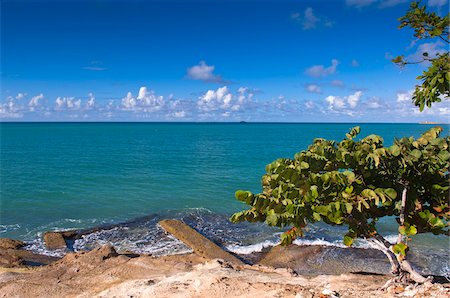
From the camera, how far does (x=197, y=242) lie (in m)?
17.7

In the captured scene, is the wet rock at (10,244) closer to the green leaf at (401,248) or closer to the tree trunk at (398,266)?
the tree trunk at (398,266)

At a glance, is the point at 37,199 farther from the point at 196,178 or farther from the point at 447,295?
the point at 447,295

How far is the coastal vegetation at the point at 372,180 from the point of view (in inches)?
241

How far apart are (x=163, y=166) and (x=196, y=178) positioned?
10.9m

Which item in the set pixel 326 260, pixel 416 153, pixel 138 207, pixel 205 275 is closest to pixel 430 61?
pixel 416 153

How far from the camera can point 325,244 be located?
18.0m

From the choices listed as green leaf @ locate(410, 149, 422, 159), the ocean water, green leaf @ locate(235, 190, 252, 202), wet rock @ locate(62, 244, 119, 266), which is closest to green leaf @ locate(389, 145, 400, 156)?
green leaf @ locate(410, 149, 422, 159)

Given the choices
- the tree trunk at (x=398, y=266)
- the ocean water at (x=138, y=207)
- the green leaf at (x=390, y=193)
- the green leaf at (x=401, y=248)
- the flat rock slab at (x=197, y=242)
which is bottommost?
the ocean water at (x=138, y=207)

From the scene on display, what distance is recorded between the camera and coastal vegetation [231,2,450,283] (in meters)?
6.13

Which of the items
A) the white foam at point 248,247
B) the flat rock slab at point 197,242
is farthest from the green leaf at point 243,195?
the white foam at point 248,247

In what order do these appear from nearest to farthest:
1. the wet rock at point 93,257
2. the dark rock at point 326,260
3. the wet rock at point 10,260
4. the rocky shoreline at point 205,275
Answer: the rocky shoreline at point 205,275
the wet rock at point 93,257
the wet rock at point 10,260
the dark rock at point 326,260

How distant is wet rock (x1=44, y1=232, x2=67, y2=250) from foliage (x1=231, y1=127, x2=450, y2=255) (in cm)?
1418

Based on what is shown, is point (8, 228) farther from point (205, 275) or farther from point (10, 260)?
point (205, 275)

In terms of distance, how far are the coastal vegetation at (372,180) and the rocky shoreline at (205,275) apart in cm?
173
